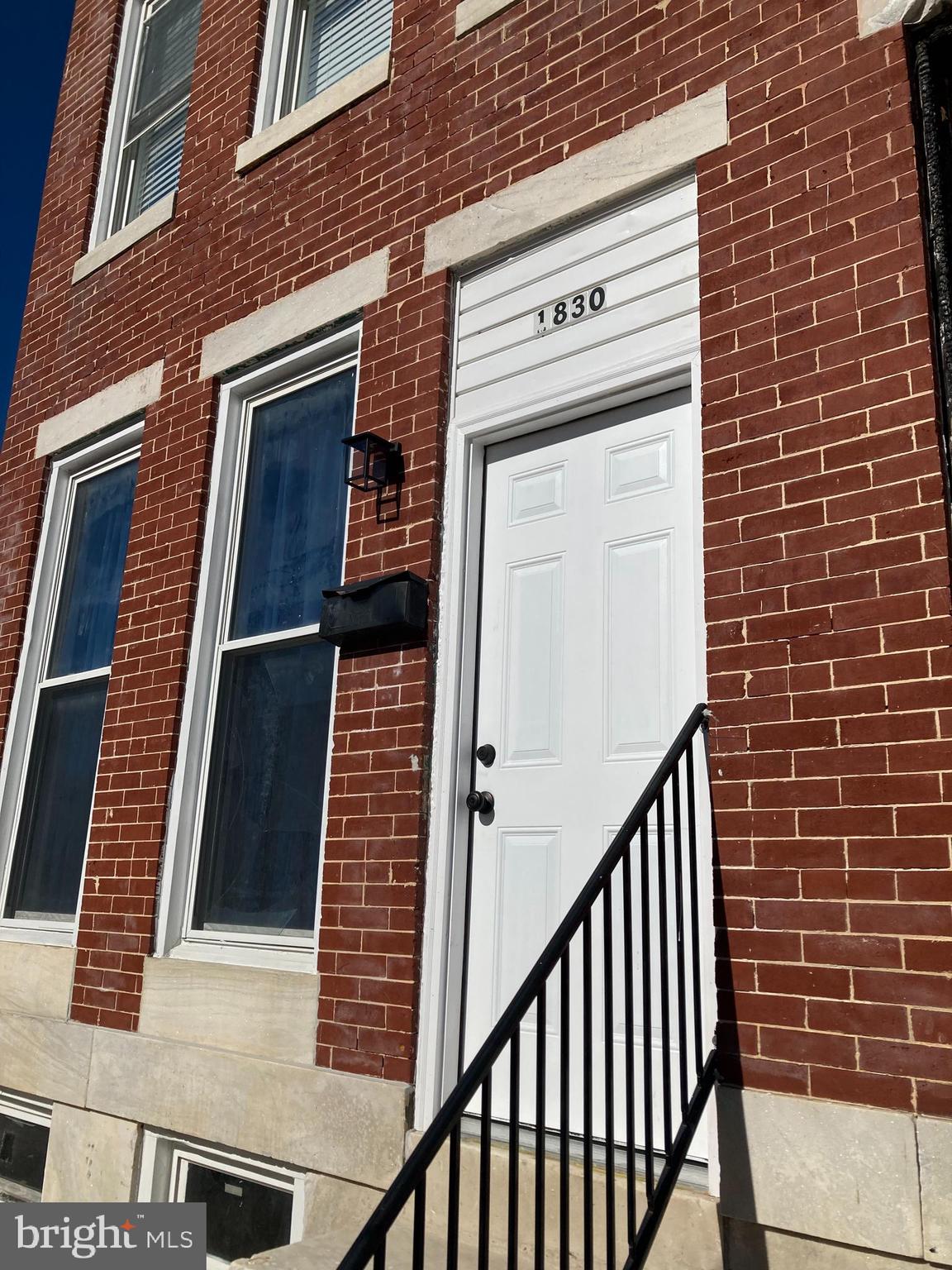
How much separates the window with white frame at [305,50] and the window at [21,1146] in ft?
16.8

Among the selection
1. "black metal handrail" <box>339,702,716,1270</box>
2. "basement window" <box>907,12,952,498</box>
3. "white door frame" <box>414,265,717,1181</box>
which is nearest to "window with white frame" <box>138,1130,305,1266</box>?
"white door frame" <box>414,265,717,1181</box>

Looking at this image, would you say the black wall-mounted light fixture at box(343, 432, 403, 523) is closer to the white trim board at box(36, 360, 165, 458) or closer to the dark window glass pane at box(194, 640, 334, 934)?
the dark window glass pane at box(194, 640, 334, 934)

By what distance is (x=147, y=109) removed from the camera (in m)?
6.91

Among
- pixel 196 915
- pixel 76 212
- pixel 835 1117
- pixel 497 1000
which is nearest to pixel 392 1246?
pixel 497 1000

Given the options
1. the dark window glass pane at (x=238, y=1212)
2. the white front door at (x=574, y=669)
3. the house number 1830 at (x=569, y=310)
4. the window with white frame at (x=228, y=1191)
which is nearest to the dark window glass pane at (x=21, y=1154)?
the window with white frame at (x=228, y=1191)

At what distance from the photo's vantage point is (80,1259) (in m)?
3.76

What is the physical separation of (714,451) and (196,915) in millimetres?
2996

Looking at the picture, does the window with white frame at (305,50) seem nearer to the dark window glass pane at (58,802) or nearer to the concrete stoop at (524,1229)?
the dark window glass pane at (58,802)

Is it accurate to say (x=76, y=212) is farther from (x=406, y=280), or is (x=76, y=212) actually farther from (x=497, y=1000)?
(x=497, y=1000)

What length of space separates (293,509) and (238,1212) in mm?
2924

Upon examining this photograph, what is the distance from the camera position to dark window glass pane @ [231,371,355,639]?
4.79 m

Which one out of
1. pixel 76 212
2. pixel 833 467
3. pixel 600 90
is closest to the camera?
pixel 833 467

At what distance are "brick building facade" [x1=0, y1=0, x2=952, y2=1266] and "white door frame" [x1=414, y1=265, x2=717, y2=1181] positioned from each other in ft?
0.14

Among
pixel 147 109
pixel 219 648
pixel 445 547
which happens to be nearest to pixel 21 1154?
pixel 219 648
